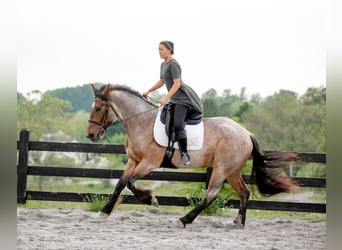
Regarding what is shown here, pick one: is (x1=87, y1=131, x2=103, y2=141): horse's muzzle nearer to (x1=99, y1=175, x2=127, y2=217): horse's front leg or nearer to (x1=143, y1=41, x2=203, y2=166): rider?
(x1=99, y1=175, x2=127, y2=217): horse's front leg

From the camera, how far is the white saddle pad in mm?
5008

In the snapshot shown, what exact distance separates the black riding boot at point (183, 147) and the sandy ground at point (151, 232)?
622 millimetres

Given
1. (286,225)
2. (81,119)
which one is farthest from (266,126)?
(286,225)

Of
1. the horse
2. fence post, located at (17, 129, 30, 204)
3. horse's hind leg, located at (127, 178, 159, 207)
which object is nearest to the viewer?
the horse

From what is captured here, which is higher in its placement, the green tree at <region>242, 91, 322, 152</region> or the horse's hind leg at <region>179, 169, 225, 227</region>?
the green tree at <region>242, 91, 322, 152</region>

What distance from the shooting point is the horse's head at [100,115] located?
16.1 feet

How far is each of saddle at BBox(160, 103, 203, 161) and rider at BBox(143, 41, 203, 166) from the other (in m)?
0.05

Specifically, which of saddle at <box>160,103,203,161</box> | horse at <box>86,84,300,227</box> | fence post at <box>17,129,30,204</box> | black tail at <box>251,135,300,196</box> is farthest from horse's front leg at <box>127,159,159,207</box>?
fence post at <box>17,129,30,204</box>

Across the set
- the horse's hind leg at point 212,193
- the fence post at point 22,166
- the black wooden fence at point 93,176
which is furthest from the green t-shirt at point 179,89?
the fence post at point 22,166

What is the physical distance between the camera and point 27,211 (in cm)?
A: 576

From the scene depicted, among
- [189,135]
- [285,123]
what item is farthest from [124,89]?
[285,123]

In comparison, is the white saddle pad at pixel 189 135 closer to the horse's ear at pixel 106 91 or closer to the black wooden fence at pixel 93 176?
the horse's ear at pixel 106 91
